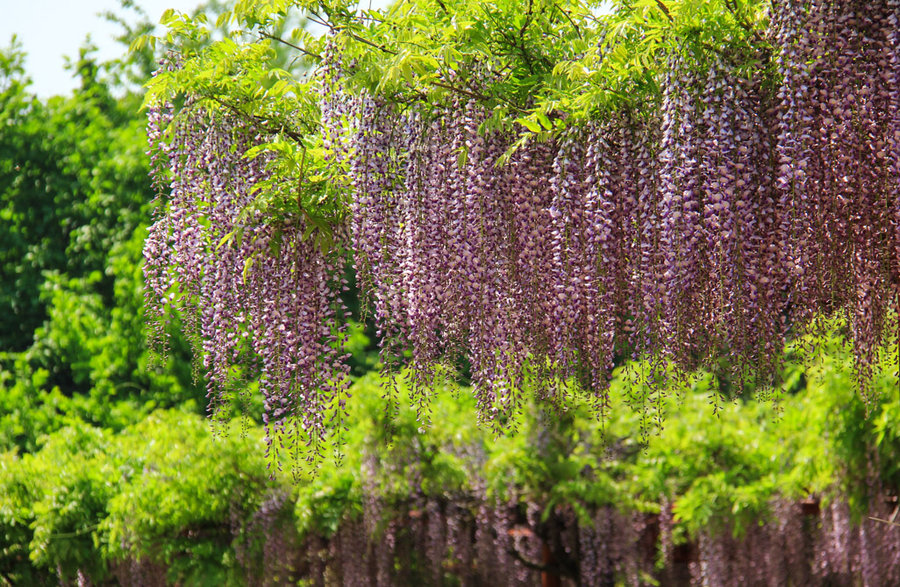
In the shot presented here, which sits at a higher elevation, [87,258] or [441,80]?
Result: [87,258]

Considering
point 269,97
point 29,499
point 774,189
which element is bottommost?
point 29,499

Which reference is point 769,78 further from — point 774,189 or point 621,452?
point 621,452

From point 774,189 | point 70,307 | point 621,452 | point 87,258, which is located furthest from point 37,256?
point 774,189

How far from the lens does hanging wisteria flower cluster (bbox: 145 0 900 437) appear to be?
103 inches

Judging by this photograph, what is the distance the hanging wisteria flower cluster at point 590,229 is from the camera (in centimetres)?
262

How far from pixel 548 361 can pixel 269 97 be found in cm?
150

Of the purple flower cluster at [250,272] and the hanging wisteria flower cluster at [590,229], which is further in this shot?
the purple flower cluster at [250,272]

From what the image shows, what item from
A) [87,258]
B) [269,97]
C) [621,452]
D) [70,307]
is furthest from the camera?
[87,258]

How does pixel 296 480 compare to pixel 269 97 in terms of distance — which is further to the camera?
pixel 296 480

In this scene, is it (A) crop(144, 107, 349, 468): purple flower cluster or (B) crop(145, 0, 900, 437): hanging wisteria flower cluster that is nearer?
(B) crop(145, 0, 900, 437): hanging wisteria flower cluster

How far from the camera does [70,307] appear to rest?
10.8m

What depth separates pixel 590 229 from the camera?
3.05 metres

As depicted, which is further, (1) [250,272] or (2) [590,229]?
(1) [250,272]

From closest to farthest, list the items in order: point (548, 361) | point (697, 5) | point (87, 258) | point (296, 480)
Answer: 1. point (697, 5)
2. point (548, 361)
3. point (296, 480)
4. point (87, 258)
